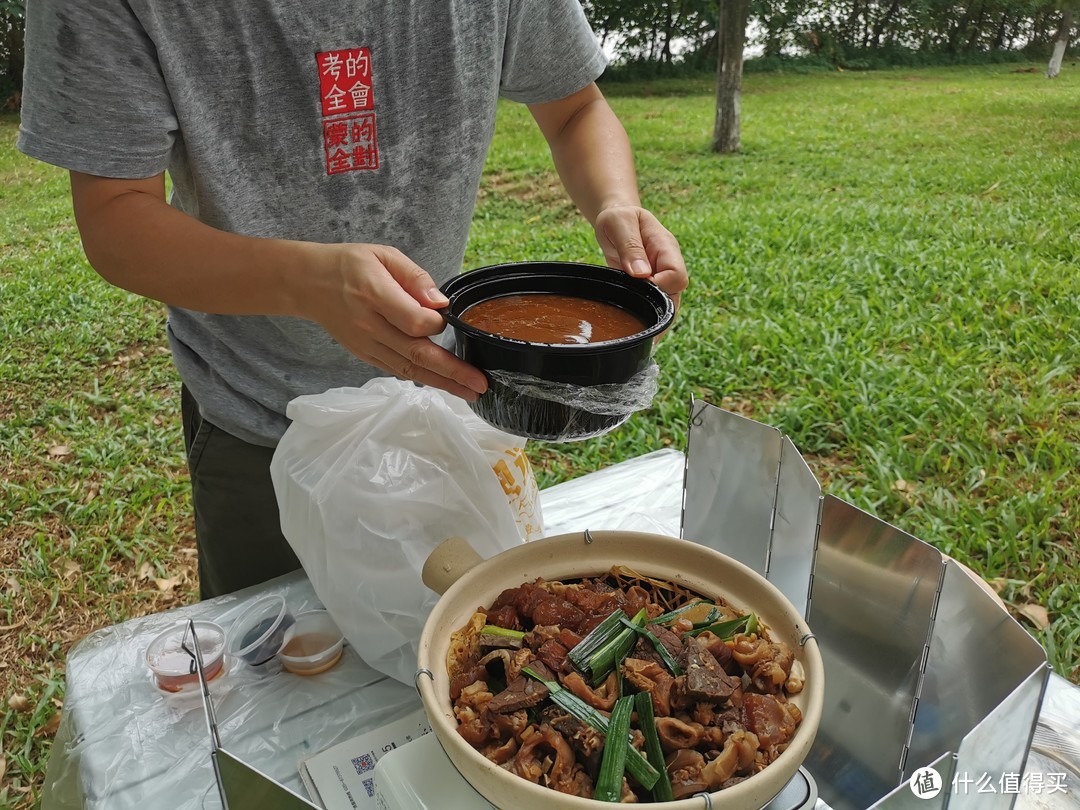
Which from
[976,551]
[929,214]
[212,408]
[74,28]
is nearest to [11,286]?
[212,408]

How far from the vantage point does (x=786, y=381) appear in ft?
12.8

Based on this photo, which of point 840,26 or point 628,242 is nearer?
point 628,242

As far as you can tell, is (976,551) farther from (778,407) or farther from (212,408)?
(212,408)

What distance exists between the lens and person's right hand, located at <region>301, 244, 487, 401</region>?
3.75 feet

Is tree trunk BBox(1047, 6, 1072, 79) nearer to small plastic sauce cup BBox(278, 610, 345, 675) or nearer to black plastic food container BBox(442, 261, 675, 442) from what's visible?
black plastic food container BBox(442, 261, 675, 442)

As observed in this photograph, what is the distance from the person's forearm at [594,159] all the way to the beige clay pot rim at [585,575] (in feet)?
2.52

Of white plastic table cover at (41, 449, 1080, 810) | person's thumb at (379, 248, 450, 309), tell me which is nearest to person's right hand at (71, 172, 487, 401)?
person's thumb at (379, 248, 450, 309)

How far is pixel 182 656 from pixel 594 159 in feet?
4.20

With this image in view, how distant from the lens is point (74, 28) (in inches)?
50.6

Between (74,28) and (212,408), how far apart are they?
0.76 metres

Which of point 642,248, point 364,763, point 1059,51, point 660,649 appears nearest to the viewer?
point 660,649

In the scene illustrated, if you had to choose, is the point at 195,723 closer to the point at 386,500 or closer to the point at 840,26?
the point at 386,500

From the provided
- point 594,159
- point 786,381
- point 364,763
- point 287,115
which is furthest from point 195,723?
point 786,381

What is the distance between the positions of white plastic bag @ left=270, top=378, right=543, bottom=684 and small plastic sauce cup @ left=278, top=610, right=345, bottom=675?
0.21 ft
